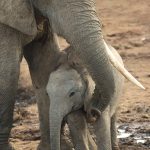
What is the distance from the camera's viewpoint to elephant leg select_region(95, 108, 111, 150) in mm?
6199

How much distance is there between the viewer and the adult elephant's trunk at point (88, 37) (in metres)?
5.76

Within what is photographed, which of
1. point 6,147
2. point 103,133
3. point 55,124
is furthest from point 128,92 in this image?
point 55,124

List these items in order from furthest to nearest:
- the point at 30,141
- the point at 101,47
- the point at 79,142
Result: the point at 30,141
the point at 79,142
the point at 101,47

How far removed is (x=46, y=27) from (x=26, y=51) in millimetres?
291

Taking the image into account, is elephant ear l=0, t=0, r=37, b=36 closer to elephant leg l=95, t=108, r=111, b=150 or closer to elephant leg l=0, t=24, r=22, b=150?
elephant leg l=0, t=24, r=22, b=150

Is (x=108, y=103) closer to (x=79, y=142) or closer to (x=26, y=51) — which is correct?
(x=79, y=142)

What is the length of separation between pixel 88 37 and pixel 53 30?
1.37 ft

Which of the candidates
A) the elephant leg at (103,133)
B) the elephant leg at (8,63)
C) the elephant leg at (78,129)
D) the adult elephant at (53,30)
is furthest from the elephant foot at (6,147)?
the elephant leg at (103,133)

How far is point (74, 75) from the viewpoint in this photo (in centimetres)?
622

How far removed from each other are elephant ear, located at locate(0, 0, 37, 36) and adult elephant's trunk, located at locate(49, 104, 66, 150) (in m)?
0.62

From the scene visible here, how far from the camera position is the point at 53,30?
6.12m

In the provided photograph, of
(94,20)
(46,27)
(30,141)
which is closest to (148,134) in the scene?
(30,141)

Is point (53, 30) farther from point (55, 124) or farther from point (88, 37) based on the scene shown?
point (55, 124)

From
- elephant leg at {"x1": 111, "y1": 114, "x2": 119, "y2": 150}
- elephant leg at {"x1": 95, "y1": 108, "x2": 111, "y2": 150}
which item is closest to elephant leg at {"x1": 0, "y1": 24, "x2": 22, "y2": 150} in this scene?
elephant leg at {"x1": 95, "y1": 108, "x2": 111, "y2": 150}
